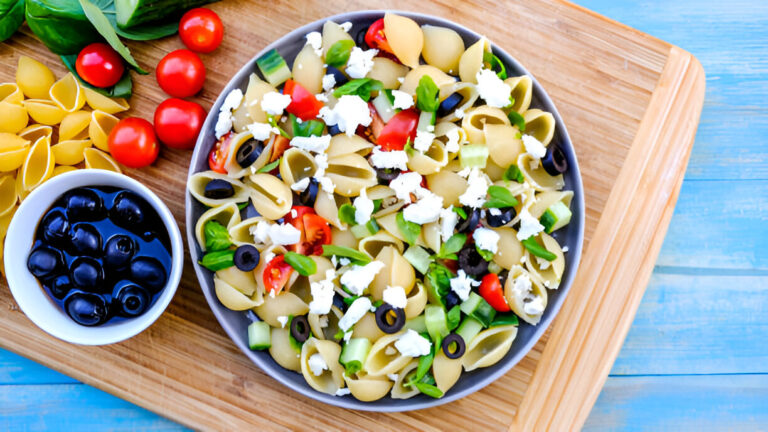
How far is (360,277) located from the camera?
5.29 ft

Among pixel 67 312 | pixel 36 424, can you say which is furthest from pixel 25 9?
pixel 36 424

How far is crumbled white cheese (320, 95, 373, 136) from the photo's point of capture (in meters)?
1.62

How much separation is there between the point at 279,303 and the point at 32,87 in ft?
3.45

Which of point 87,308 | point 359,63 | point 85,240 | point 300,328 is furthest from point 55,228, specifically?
point 359,63

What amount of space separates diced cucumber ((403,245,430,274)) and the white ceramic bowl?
0.60 meters

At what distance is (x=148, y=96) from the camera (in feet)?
6.28

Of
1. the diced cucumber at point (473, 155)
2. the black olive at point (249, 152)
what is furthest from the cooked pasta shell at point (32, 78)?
the diced cucumber at point (473, 155)

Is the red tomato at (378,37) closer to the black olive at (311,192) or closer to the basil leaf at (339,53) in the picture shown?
the basil leaf at (339,53)

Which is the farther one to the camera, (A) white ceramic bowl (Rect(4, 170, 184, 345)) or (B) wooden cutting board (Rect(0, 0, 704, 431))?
(B) wooden cutting board (Rect(0, 0, 704, 431))

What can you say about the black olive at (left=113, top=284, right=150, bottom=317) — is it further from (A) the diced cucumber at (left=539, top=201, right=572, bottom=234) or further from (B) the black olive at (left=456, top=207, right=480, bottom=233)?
(A) the diced cucumber at (left=539, top=201, right=572, bottom=234)

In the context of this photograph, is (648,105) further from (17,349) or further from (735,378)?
(17,349)

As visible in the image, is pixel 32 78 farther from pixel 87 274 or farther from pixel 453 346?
pixel 453 346

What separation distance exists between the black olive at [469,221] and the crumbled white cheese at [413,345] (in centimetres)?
31

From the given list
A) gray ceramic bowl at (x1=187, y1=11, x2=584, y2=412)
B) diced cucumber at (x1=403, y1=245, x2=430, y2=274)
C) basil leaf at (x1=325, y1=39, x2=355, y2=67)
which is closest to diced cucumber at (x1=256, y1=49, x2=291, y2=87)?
gray ceramic bowl at (x1=187, y1=11, x2=584, y2=412)
